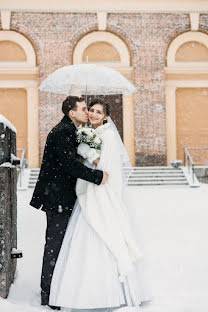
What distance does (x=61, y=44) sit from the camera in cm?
1505

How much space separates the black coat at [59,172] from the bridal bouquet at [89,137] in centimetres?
8

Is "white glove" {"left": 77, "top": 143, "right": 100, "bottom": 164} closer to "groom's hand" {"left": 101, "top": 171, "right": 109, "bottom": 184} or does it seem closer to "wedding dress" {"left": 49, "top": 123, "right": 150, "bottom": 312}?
"wedding dress" {"left": 49, "top": 123, "right": 150, "bottom": 312}

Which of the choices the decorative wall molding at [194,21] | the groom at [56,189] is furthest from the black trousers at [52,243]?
the decorative wall molding at [194,21]

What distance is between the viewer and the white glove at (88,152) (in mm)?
3459

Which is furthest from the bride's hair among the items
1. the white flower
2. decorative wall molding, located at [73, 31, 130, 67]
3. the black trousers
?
decorative wall molding, located at [73, 31, 130, 67]

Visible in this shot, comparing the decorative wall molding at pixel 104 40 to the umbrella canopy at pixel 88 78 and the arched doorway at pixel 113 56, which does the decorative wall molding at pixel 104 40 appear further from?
the umbrella canopy at pixel 88 78

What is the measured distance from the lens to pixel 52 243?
350 centimetres

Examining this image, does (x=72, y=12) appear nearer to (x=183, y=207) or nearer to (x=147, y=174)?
(x=147, y=174)

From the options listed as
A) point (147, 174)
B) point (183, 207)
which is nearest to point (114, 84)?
point (183, 207)

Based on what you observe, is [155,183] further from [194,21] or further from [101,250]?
[101,250]

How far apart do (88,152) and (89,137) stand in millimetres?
135

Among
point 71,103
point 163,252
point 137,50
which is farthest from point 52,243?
point 137,50

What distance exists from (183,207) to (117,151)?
565cm

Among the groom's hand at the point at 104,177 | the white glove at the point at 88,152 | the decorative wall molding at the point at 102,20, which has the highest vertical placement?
the decorative wall molding at the point at 102,20
